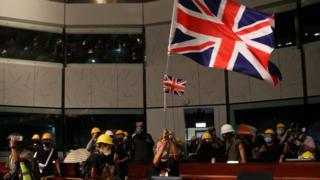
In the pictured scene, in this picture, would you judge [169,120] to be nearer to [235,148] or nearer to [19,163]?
[235,148]

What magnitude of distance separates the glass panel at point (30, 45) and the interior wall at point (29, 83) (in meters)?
0.25

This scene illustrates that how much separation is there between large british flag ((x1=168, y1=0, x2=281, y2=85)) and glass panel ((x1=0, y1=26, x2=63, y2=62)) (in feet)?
36.6

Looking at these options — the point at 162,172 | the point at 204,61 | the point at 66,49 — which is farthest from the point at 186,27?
the point at 66,49

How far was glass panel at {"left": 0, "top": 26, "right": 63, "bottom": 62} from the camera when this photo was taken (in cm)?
1681

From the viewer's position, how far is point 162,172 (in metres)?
7.38

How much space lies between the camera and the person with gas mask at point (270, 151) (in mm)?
10477

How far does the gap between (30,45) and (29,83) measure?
1478mm


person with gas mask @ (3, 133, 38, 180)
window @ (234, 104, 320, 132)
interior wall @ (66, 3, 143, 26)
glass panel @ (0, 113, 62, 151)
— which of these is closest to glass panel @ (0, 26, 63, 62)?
interior wall @ (66, 3, 143, 26)

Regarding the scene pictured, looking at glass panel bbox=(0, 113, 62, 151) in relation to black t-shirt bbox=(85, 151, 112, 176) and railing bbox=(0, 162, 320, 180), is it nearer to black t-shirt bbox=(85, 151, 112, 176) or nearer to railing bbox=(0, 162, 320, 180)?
railing bbox=(0, 162, 320, 180)

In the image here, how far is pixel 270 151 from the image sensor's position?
10617mm

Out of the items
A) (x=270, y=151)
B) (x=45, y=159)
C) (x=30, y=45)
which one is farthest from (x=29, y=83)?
(x=270, y=151)

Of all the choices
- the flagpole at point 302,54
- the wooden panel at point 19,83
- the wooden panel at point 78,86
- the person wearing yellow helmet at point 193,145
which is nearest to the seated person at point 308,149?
the flagpole at point 302,54

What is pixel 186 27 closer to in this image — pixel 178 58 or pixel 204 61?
pixel 204 61

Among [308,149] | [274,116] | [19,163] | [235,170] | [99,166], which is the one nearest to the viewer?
[99,166]
